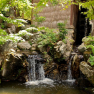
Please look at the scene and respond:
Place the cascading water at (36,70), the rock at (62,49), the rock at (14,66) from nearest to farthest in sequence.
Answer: the rock at (14,66) < the cascading water at (36,70) < the rock at (62,49)

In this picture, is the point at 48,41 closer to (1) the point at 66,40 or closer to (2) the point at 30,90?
(1) the point at 66,40

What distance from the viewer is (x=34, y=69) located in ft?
28.9

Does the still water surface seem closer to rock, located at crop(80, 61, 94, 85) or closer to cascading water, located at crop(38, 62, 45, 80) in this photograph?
rock, located at crop(80, 61, 94, 85)

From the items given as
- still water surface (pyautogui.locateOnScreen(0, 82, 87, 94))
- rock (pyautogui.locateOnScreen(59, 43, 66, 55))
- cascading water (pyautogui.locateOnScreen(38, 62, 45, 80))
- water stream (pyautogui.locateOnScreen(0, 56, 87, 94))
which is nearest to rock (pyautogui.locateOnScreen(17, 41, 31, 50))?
water stream (pyautogui.locateOnScreen(0, 56, 87, 94))

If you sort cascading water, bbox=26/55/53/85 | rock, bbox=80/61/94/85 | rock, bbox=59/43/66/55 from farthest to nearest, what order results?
rock, bbox=59/43/66/55 < cascading water, bbox=26/55/53/85 < rock, bbox=80/61/94/85

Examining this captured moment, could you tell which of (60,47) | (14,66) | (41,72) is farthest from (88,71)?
(14,66)

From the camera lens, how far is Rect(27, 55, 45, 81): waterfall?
8.61m

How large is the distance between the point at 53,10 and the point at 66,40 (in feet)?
15.1

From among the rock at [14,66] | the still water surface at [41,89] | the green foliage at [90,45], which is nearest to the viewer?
→ the green foliage at [90,45]

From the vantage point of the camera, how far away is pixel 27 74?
28.1 ft

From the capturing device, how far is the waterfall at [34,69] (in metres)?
8.61

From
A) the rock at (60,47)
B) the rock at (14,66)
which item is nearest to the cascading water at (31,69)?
the rock at (14,66)

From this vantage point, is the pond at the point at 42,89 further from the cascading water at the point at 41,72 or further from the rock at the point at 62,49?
the rock at the point at 62,49

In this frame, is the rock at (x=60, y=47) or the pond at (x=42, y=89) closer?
the pond at (x=42, y=89)
